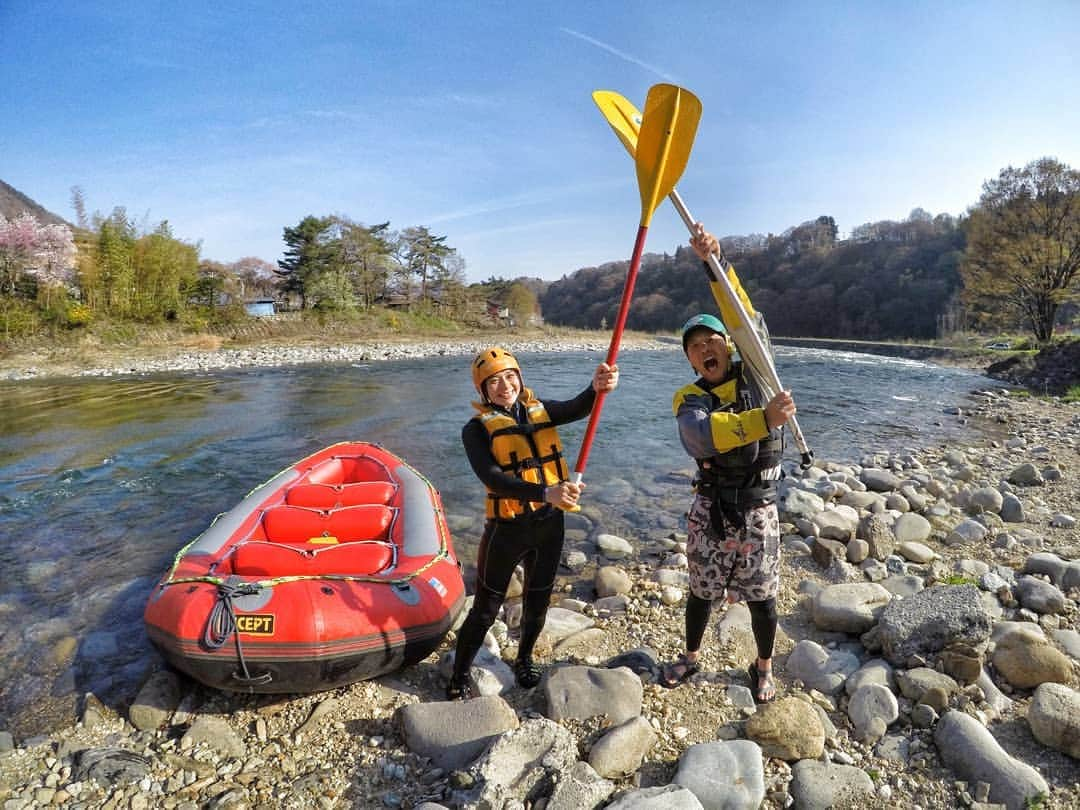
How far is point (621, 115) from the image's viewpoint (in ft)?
10.0

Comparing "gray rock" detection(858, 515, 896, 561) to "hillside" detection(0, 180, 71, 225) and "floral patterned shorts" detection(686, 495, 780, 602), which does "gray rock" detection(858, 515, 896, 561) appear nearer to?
"floral patterned shorts" detection(686, 495, 780, 602)

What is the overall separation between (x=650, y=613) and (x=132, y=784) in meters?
2.67

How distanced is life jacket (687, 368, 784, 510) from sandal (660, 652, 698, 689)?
93 cm

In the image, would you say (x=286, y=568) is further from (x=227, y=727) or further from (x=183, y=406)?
(x=183, y=406)

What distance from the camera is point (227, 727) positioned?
2561 mm

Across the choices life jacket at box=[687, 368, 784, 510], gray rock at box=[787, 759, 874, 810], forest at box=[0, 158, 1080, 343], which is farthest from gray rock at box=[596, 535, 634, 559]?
forest at box=[0, 158, 1080, 343]

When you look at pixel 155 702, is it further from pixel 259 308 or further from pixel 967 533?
pixel 259 308

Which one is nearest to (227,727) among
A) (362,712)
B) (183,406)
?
(362,712)

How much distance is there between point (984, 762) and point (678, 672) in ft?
3.79

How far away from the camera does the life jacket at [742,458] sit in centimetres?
230

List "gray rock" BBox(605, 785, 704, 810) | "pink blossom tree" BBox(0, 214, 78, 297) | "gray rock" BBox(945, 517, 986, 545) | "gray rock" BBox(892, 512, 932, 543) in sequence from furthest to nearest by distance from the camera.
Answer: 1. "pink blossom tree" BBox(0, 214, 78, 297)
2. "gray rock" BBox(892, 512, 932, 543)
3. "gray rock" BBox(945, 517, 986, 545)
4. "gray rock" BBox(605, 785, 704, 810)

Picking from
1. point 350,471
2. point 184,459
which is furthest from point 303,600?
point 184,459

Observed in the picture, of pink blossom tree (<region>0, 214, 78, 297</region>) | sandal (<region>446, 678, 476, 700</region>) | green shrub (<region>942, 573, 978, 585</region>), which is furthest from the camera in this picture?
pink blossom tree (<region>0, 214, 78, 297</region>)

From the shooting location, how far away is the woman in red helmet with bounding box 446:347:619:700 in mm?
2502
